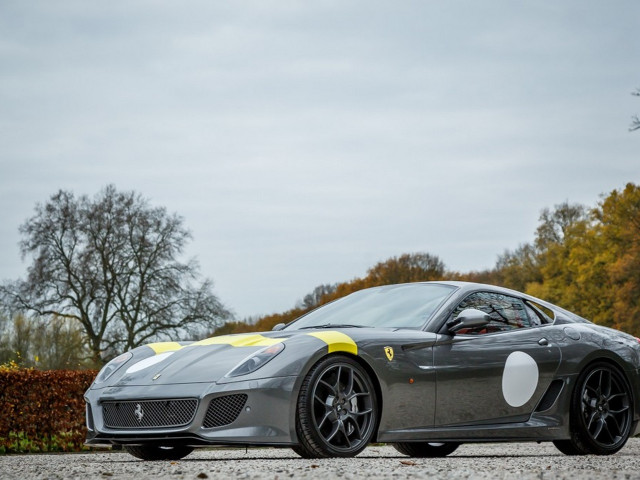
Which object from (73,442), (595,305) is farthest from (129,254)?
(73,442)

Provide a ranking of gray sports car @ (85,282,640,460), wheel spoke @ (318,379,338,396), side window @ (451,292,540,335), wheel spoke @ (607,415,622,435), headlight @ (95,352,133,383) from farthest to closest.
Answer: wheel spoke @ (607,415,622,435) → side window @ (451,292,540,335) → headlight @ (95,352,133,383) → wheel spoke @ (318,379,338,396) → gray sports car @ (85,282,640,460)

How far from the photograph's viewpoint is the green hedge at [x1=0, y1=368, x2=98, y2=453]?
13.7 metres

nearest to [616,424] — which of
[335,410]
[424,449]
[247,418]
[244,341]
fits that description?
[424,449]

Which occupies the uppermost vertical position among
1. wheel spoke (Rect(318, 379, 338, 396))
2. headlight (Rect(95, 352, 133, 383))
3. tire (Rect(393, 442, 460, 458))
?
headlight (Rect(95, 352, 133, 383))

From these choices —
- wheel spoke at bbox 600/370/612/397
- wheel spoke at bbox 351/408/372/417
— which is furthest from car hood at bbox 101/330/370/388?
wheel spoke at bbox 600/370/612/397

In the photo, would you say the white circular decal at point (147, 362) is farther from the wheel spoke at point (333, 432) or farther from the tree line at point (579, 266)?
the tree line at point (579, 266)

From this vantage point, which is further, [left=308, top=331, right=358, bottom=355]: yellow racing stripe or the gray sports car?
[left=308, top=331, right=358, bottom=355]: yellow racing stripe

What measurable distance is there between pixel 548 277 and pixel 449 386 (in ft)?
190

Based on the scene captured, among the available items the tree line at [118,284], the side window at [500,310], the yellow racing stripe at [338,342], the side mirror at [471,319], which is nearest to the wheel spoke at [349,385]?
the yellow racing stripe at [338,342]

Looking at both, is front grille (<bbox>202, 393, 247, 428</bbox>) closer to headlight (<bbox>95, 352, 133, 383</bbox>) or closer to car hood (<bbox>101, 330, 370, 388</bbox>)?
car hood (<bbox>101, 330, 370, 388</bbox>)

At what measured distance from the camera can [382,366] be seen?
6.72m

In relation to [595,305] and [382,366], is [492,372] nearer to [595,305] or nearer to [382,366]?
[382,366]

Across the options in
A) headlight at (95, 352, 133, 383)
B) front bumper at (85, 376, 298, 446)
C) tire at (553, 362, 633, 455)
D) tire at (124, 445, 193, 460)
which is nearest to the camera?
front bumper at (85, 376, 298, 446)

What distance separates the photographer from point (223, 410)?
20.6 ft
